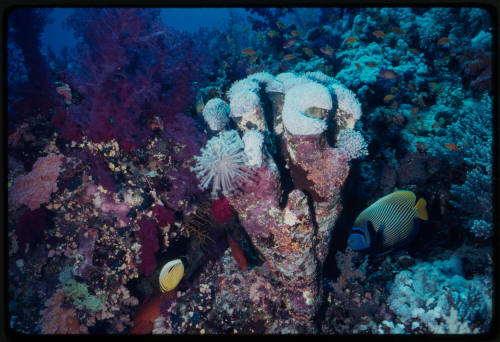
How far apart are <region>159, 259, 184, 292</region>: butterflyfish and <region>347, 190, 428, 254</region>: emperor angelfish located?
166 cm

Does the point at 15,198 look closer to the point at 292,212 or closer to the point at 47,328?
the point at 47,328

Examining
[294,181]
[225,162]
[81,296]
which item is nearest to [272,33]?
[294,181]

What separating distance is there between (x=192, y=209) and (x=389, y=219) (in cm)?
197

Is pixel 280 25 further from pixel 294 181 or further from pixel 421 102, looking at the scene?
pixel 294 181

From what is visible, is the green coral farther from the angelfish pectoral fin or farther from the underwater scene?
the angelfish pectoral fin

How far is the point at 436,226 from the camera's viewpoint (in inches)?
133

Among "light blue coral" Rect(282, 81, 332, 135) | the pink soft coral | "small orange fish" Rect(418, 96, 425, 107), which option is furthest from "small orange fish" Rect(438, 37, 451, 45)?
the pink soft coral

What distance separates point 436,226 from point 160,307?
339 cm

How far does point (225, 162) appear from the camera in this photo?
2.15 metres

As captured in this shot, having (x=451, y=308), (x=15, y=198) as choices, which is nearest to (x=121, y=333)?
(x=15, y=198)

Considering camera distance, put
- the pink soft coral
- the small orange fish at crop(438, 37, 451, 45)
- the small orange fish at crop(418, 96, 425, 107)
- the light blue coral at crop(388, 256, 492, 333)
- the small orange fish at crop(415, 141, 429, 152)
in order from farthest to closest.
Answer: the small orange fish at crop(438, 37, 451, 45) → the small orange fish at crop(418, 96, 425, 107) → the small orange fish at crop(415, 141, 429, 152) → the pink soft coral → the light blue coral at crop(388, 256, 492, 333)

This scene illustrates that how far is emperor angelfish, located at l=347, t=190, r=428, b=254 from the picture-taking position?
8.54 feet

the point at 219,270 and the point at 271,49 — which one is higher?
the point at 271,49

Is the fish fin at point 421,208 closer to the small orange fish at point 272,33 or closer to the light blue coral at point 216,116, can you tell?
the light blue coral at point 216,116
